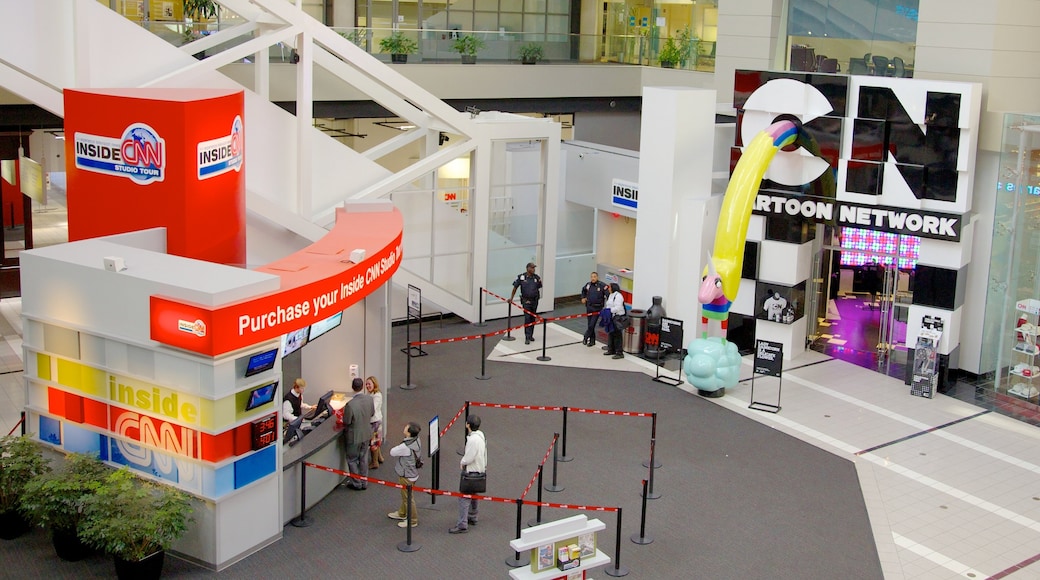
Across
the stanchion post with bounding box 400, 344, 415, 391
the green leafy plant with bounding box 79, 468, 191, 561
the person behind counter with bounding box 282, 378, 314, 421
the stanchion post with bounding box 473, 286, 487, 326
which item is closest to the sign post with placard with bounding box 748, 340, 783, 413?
the stanchion post with bounding box 400, 344, 415, 391

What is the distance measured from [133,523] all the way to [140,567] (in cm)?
42

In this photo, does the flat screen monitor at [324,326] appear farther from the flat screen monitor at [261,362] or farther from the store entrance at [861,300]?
the store entrance at [861,300]

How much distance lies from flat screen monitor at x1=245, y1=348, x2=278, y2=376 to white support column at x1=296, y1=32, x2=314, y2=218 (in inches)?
233

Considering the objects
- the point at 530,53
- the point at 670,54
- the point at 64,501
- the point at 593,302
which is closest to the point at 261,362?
the point at 64,501

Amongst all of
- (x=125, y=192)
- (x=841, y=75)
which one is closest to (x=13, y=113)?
(x=125, y=192)

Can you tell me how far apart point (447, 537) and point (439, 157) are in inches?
332

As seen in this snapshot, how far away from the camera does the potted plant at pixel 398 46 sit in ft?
76.3

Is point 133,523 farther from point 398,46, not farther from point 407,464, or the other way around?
point 398,46

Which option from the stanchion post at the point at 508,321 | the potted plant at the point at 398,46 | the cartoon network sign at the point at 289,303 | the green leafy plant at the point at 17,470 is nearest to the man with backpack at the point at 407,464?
the cartoon network sign at the point at 289,303

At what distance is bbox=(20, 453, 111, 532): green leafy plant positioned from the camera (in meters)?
10.1

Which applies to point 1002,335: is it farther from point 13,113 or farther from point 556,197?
point 13,113

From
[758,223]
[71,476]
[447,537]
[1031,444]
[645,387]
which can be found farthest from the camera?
[758,223]

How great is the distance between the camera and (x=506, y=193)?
2045cm

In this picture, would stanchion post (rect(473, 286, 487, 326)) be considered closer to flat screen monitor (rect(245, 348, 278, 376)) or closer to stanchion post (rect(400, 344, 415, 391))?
stanchion post (rect(400, 344, 415, 391))
